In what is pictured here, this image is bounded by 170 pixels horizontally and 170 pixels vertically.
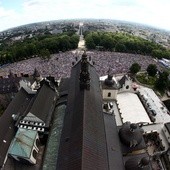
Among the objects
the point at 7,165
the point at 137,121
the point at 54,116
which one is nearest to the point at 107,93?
the point at 137,121

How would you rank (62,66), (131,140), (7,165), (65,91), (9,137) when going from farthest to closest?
(62,66) → (65,91) → (9,137) → (131,140) → (7,165)

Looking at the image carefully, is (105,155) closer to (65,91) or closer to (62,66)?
(65,91)

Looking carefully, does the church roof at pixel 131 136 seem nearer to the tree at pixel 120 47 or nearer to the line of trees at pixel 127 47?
the tree at pixel 120 47

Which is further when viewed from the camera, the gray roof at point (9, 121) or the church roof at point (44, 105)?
the church roof at point (44, 105)

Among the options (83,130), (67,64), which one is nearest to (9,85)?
(67,64)

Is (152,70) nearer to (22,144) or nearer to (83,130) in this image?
(83,130)

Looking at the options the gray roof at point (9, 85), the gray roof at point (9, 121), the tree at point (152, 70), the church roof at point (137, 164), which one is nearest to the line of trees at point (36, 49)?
the gray roof at point (9, 85)
